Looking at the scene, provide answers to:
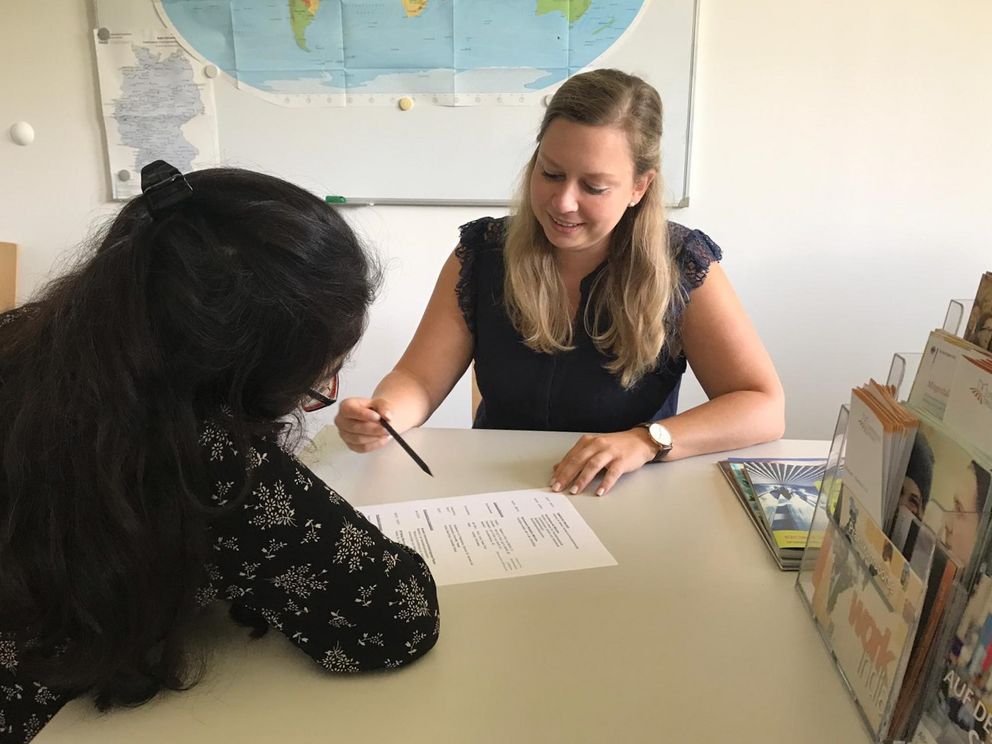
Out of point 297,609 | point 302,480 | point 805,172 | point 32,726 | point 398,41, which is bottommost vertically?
point 32,726

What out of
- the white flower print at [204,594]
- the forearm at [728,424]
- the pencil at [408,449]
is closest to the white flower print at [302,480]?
the white flower print at [204,594]

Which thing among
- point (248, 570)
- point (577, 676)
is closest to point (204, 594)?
point (248, 570)

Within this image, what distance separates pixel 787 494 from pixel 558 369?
20.1 inches

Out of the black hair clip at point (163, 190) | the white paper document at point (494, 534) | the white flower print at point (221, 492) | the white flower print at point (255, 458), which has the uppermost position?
the black hair clip at point (163, 190)

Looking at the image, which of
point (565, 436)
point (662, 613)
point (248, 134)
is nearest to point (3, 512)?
point (662, 613)

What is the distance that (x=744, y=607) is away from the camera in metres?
0.75

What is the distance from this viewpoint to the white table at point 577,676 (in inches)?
23.0

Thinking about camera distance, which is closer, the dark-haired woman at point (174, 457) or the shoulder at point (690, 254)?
the dark-haired woman at point (174, 457)

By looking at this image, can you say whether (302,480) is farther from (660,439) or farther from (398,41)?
(398,41)

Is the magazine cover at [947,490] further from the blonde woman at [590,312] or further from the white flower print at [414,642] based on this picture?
the blonde woman at [590,312]

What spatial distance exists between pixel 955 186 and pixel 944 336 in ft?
5.94

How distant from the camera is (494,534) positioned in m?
0.89

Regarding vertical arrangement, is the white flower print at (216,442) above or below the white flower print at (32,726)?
above

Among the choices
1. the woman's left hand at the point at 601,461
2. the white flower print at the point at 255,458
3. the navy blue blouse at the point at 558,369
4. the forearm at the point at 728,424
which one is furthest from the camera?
the navy blue blouse at the point at 558,369
